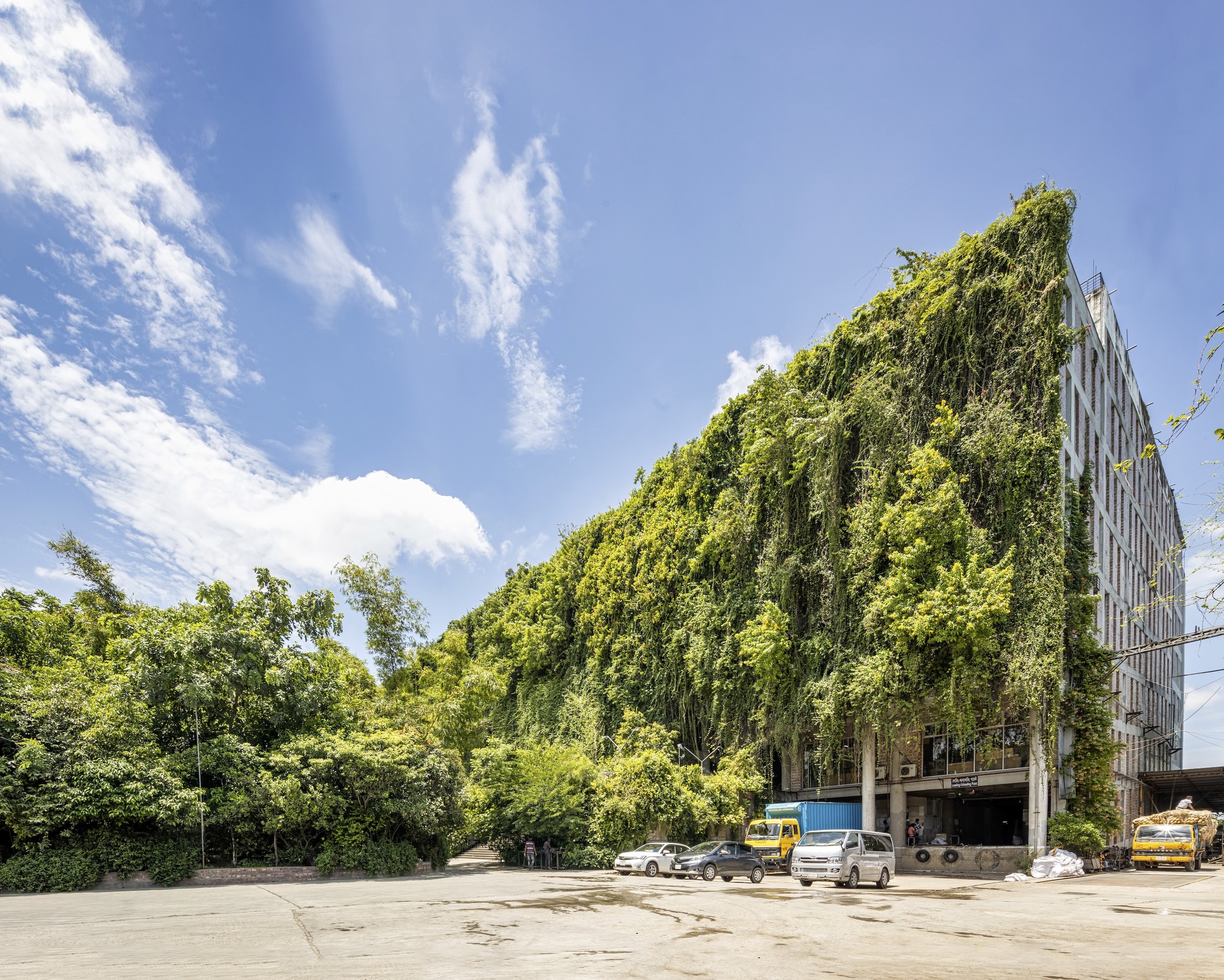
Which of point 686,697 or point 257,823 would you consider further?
point 686,697

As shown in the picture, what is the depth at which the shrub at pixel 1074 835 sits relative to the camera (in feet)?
87.4

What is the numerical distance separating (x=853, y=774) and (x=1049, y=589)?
41.4ft

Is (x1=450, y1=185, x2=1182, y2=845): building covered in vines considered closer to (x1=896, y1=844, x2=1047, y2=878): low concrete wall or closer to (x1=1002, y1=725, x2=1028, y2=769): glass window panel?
(x1=1002, y1=725, x2=1028, y2=769): glass window panel

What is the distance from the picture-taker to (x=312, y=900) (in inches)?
691

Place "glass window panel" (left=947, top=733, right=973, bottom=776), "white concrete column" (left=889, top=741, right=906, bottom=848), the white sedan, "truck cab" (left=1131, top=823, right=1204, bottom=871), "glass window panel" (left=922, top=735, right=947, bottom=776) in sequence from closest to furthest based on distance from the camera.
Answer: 1. the white sedan
2. "truck cab" (left=1131, top=823, right=1204, bottom=871)
3. "glass window panel" (left=947, top=733, right=973, bottom=776)
4. "glass window panel" (left=922, top=735, right=947, bottom=776)
5. "white concrete column" (left=889, top=741, right=906, bottom=848)

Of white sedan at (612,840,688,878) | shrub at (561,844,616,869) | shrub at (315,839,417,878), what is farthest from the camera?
shrub at (561,844,616,869)

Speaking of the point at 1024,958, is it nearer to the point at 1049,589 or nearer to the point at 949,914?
the point at 949,914

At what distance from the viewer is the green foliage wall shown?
92.5ft

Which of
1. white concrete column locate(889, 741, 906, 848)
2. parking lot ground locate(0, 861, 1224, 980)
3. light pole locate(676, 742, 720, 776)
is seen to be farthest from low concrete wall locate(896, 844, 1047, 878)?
light pole locate(676, 742, 720, 776)

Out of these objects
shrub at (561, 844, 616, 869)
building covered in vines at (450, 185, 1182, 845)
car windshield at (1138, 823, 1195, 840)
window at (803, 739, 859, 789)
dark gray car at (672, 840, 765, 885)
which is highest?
building covered in vines at (450, 185, 1182, 845)

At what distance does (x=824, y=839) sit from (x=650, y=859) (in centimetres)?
736

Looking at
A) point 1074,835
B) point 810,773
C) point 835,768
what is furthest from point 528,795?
point 1074,835

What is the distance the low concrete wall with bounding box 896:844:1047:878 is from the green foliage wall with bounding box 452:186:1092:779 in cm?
477

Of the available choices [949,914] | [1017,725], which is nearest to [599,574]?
[1017,725]
